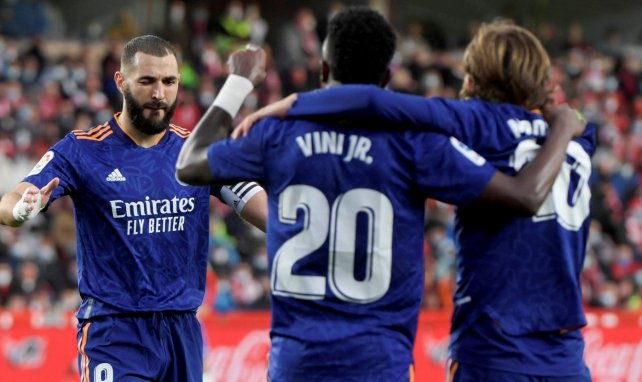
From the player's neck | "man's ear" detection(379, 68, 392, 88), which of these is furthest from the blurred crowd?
"man's ear" detection(379, 68, 392, 88)

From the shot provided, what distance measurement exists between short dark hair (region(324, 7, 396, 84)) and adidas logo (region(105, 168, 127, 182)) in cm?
208

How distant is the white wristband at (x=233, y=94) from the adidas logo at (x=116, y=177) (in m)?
1.66

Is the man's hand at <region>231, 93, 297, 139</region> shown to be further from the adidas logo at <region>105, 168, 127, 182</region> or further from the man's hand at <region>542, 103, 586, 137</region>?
the adidas logo at <region>105, 168, 127, 182</region>

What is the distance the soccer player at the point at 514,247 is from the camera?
14.6 feet

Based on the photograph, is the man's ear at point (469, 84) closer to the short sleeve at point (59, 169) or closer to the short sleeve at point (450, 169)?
the short sleeve at point (450, 169)

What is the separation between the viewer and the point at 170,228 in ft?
19.8

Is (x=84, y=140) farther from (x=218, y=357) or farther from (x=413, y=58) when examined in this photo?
(x=413, y=58)

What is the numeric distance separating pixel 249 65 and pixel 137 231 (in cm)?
164

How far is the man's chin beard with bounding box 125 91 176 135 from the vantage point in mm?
6176

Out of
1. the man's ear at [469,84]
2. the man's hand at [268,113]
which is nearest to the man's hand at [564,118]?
the man's ear at [469,84]

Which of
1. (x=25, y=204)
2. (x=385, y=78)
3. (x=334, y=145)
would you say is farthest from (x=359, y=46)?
(x=25, y=204)

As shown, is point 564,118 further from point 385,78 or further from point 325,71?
point 325,71

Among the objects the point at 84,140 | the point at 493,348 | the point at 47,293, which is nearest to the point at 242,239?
the point at 47,293

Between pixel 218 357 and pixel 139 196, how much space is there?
606cm
